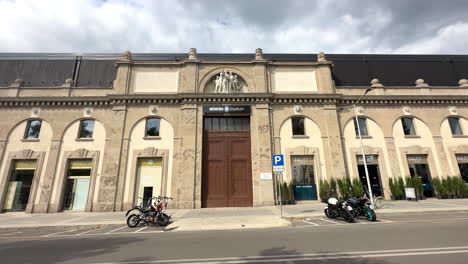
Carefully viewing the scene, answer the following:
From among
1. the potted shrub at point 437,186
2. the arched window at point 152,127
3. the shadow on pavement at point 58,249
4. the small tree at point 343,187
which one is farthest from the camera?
the arched window at point 152,127

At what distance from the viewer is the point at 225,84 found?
1780cm

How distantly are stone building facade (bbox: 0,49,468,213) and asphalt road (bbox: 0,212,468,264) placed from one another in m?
8.14

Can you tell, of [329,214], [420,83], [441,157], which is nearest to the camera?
[329,214]

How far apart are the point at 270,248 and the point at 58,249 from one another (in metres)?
6.48

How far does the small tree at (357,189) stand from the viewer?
48.9ft

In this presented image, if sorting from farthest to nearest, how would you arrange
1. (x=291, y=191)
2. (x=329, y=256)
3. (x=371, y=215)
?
(x=291, y=191) < (x=371, y=215) < (x=329, y=256)

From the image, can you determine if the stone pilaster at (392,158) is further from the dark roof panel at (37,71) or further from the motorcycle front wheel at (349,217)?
the dark roof panel at (37,71)

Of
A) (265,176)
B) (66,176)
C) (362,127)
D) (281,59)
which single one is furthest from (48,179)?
(362,127)

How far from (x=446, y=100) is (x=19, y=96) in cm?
3900

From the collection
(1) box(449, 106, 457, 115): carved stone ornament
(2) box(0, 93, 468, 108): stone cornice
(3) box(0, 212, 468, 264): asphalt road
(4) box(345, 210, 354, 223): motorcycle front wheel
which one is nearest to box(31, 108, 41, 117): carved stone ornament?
(2) box(0, 93, 468, 108): stone cornice

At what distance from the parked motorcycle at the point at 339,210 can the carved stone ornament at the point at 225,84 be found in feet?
38.9

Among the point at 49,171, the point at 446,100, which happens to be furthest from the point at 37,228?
the point at 446,100

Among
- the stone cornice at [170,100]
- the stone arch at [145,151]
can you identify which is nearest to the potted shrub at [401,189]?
the stone cornice at [170,100]

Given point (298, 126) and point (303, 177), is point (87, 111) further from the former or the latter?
point (303, 177)
